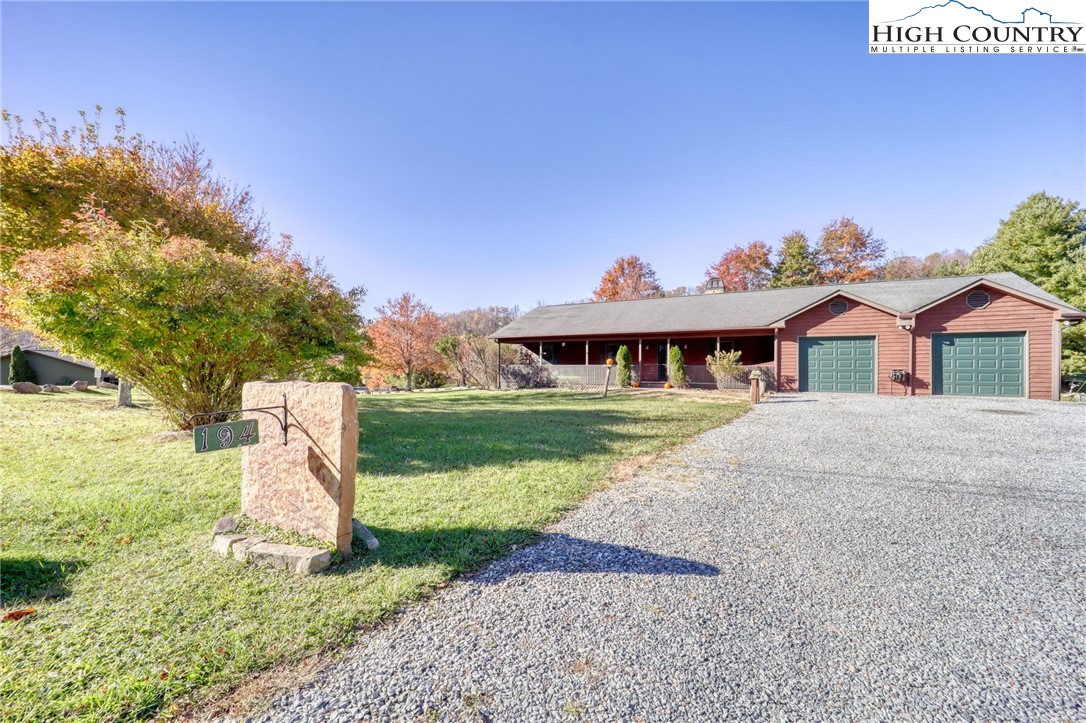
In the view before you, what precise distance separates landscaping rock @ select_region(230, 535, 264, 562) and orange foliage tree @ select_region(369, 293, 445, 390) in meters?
22.5

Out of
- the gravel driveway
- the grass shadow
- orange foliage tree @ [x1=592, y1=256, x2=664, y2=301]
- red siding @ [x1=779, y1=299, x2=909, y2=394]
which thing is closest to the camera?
the gravel driveway

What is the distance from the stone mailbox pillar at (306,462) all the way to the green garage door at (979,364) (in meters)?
17.9

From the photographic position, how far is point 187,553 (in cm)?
301

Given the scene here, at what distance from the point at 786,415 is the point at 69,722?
11104 mm

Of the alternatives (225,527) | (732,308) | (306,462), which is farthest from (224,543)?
(732,308)

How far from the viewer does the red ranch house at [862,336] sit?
500 inches

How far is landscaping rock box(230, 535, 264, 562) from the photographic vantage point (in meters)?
2.88

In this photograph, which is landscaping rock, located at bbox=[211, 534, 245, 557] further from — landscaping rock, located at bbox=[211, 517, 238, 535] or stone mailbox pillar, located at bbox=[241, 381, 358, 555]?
stone mailbox pillar, located at bbox=[241, 381, 358, 555]

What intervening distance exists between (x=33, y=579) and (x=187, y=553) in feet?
2.50

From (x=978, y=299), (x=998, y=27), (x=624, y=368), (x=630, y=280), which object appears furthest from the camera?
(x=630, y=280)

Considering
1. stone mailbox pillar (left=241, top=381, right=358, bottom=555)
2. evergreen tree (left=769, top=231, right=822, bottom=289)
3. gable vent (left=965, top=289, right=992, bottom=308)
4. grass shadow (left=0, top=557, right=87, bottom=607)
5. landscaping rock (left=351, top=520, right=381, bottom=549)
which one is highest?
evergreen tree (left=769, top=231, right=822, bottom=289)

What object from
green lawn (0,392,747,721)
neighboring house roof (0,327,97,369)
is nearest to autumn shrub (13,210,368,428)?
green lawn (0,392,747,721)

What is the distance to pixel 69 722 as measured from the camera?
5.17 feet

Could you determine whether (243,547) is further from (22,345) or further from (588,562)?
(22,345)
